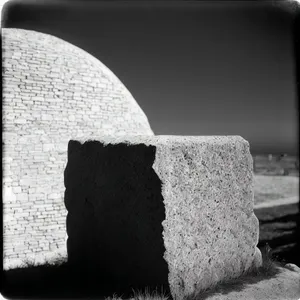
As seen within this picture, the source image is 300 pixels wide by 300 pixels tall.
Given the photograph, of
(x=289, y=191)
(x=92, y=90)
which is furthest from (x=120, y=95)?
(x=289, y=191)

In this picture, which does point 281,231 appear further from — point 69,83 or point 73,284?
point 73,284

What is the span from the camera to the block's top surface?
3.93 metres

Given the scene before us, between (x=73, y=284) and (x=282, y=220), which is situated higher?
(x=73, y=284)

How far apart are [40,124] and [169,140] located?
4307 millimetres

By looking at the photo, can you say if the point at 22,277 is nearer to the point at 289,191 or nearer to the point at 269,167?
the point at 289,191

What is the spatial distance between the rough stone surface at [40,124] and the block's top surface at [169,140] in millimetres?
2823

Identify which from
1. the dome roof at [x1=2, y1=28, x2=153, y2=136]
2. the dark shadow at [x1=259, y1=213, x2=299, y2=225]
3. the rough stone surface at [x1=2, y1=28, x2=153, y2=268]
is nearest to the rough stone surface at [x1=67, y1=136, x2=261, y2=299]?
the rough stone surface at [x1=2, y1=28, x2=153, y2=268]

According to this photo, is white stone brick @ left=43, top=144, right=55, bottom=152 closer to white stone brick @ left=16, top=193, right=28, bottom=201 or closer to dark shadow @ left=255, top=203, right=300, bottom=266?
white stone brick @ left=16, top=193, right=28, bottom=201

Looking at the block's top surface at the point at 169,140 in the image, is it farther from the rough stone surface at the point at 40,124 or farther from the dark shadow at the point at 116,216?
the rough stone surface at the point at 40,124

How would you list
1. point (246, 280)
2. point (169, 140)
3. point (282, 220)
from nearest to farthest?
point (169, 140), point (246, 280), point (282, 220)

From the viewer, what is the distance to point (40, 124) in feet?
24.4

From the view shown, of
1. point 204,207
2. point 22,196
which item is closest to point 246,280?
point 204,207

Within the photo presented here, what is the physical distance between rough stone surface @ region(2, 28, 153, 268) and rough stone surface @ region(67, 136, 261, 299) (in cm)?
312

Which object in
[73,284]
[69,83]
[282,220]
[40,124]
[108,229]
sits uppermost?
[69,83]
